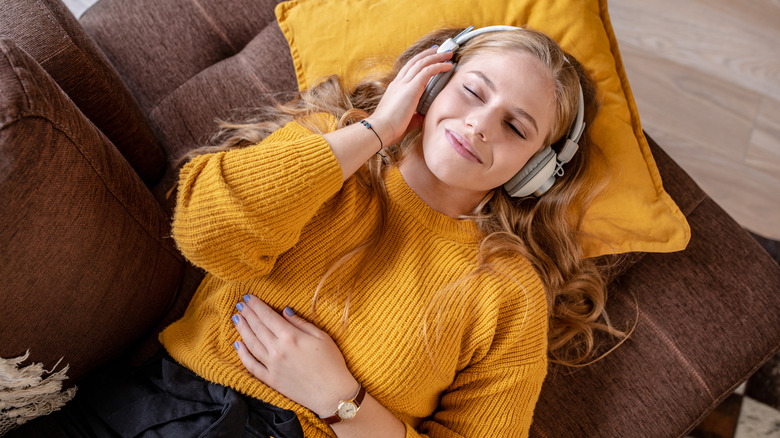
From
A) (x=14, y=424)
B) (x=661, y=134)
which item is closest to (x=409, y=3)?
(x=661, y=134)

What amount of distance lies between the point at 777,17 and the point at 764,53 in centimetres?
16

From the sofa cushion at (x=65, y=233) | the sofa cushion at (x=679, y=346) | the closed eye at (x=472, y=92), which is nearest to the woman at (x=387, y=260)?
the closed eye at (x=472, y=92)

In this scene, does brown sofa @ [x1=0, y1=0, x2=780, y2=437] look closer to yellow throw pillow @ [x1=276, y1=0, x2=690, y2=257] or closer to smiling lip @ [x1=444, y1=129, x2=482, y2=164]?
yellow throw pillow @ [x1=276, y1=0, x2=690, y2=257]

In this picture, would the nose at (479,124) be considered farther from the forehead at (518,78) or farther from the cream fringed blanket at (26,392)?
the cream fringed blanket at (26,392)

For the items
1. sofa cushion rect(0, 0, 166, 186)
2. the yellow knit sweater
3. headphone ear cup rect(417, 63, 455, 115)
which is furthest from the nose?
sofa cushion rect(0, 0, 166, 186)

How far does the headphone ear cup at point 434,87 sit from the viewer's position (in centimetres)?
116

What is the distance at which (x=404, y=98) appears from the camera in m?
1.14

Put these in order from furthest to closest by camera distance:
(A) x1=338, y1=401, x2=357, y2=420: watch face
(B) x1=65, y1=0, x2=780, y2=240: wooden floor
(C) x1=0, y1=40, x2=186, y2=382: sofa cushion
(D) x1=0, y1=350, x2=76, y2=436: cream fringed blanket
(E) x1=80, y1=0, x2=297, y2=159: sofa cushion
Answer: (B) x1=65, y1=0, x2=780, y2=240: wooden floor < (E) x1=80, y1=0, x2=297, y2=159: sofa cushion < (A) x1=338, y1=401, x2=357, y2=420: watch face < (D) x1=0, y1=350, x2=76, y2=436: cream fringed blanket < (C) x1=0, y1=40, x2=186, y2=382: sofa cushion

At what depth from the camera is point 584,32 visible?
132 centimetres

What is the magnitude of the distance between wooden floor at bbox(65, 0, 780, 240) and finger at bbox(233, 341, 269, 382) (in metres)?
1.56

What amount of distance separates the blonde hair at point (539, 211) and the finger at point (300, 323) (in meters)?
0.21

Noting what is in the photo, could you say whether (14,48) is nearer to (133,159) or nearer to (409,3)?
(133,159)

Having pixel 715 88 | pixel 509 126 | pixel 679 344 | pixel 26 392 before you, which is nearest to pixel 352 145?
pixel 509 126

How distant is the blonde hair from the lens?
4.11 feet
